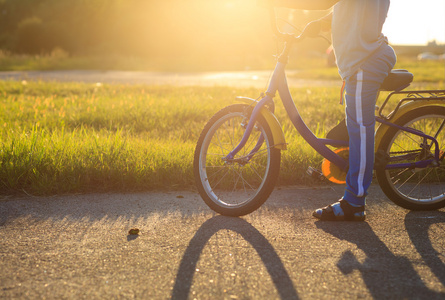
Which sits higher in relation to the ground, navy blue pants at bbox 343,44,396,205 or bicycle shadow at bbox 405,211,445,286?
navy blue pants at bbox 343,44,396,205

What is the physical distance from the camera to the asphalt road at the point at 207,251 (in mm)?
1989

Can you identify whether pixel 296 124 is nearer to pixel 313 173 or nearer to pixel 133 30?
pixel 313 173

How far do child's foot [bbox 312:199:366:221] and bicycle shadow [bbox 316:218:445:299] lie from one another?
79 mm

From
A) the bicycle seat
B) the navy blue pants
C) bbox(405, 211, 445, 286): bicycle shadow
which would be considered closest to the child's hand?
the navy blue pants

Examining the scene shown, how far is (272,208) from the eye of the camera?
10.5 ft

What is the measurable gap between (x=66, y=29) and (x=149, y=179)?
119ft

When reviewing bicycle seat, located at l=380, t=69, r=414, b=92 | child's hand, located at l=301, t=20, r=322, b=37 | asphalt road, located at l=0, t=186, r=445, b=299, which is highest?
child's hand, located at l=301, t=20, r=322, b=37

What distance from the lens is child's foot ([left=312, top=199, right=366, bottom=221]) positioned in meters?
2.92

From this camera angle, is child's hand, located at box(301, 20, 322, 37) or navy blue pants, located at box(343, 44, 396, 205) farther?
child's hand, located at box(301, 20, 322, 37)

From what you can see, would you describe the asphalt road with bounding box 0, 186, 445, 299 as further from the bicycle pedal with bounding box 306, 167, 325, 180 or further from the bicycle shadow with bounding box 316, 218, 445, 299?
the bicycle pedal with bounding box 306, 167, 325, 180

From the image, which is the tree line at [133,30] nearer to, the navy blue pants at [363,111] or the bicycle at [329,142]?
the bicycle at [329,142]

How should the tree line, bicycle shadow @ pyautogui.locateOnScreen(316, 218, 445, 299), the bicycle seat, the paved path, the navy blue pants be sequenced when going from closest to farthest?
bicycle shadow @ pyautogui.locateOnScreen(316, 218, 445, 299), the navy blue pants, the bicycle seat, the paved path, the tree line

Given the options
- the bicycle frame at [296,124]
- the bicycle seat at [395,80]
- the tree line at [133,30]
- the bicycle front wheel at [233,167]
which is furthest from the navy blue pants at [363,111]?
the tree line at [133,30]

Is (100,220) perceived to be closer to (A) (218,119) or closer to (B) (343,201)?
(A) (218,119)
